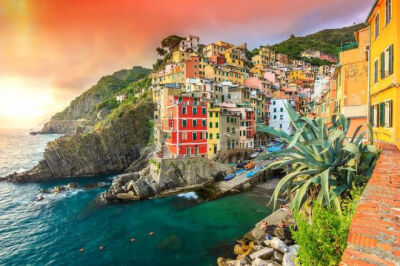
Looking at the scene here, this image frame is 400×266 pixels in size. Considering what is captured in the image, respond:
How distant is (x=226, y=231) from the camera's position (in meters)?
21.2

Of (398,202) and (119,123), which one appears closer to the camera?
(398,202)

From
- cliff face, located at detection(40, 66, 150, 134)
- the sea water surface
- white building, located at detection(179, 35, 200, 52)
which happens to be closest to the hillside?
white building, located at detection(179, 35, 200, 52)

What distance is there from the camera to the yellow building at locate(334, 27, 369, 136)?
14.7 metres

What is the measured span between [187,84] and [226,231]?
39.4m

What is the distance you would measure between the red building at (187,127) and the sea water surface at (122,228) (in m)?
8.41

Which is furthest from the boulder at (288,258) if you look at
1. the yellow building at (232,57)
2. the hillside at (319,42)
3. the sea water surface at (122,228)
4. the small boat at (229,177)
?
the hillside at (319,42)

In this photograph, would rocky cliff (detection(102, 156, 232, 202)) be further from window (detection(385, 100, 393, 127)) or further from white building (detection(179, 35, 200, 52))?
white building (detection(179, 35, 200, 52))

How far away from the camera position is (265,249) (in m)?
15.3

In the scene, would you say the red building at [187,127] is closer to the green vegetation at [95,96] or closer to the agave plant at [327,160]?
the agave plant at [327,160]

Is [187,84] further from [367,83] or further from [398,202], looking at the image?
[398,202]

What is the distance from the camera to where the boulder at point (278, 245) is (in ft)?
49.3

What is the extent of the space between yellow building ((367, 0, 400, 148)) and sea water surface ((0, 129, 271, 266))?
14.2 metres

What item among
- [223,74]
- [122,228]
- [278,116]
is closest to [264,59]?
[223,74]

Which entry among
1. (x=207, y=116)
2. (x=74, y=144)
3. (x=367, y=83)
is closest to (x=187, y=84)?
(x=207, y=116)
